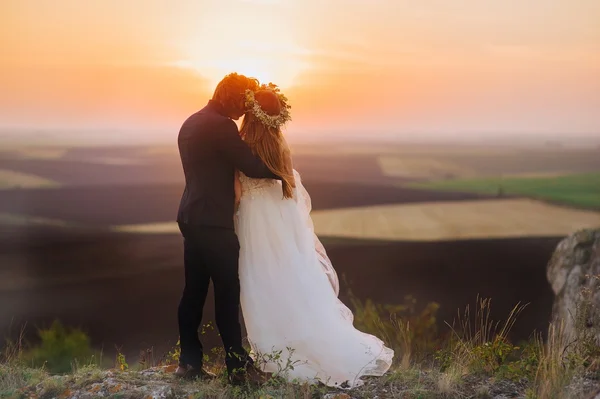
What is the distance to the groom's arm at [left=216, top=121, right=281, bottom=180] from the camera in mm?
4074

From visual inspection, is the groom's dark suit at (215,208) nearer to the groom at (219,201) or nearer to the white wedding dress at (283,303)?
the groom at (219,201)

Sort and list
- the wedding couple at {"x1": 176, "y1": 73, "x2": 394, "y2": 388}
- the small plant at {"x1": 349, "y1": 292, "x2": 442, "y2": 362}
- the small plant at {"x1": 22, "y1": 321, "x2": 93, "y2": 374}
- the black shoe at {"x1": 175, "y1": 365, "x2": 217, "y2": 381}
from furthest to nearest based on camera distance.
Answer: the small plant at {"x1": 22, "y1": 321, "x2": 93, "y2": 374} → the small plant at {"x1": 349, "y1": 292, "x2": 442, "y2": 362} → the black shoe at {"x1": 175, "y1": 365, "x2": 217, "y2": 381} → the wedding couple at {"x1": 176, "y1": 73, "x2": 394, "y2": 388}

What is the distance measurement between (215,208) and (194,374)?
134cm

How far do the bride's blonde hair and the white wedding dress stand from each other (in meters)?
0.23

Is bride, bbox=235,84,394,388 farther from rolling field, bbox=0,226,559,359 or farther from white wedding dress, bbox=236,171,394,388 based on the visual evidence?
rolling field, bbox=0,226,559,359

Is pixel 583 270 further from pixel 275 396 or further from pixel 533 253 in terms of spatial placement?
pixel 533 253

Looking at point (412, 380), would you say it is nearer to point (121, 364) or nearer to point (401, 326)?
point (401, 326)

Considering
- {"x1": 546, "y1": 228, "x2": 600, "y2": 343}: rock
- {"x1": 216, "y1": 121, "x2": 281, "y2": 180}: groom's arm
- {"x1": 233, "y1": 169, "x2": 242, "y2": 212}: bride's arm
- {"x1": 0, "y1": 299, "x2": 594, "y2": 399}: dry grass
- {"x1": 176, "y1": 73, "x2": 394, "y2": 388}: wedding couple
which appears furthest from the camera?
{"x1": 546, "y1": 228, "x2": 600, "y2": 343}: rock

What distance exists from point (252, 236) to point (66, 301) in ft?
78.7

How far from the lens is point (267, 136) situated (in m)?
4.32

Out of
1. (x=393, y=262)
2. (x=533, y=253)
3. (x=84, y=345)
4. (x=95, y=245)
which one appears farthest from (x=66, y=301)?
(x=533, y=253)

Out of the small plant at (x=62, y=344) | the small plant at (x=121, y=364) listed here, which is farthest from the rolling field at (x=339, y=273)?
the small plant at (x=121, y=364)

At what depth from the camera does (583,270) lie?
959 centimetres

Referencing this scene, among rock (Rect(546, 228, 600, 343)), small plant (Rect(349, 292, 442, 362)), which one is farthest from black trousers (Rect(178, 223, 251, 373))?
rock (Rect(546, 228, 600, 343))
